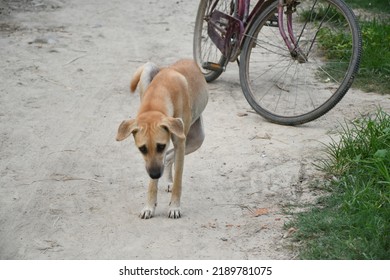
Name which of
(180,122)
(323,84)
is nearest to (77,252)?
(180,122)

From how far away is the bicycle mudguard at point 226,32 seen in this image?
8289mm

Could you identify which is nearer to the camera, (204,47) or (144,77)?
(144,77)

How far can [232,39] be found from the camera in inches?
329

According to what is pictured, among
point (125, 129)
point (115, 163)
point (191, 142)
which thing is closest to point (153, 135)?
point (125, 129)

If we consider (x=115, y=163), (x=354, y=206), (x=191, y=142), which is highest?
(x=354, y=206)

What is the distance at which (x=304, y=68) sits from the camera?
9.36 metres

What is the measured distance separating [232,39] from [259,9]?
49 centimetres

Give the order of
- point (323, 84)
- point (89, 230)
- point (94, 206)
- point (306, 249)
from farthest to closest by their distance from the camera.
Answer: point (323, 84) < point (94, 206) < point (89, 230) < point (306, 249)

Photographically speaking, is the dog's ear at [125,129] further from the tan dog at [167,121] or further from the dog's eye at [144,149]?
the dog's eye at [144,149]

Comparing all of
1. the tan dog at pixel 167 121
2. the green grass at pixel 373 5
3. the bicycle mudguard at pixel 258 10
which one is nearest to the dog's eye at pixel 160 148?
the tan dog at pixel 167 121

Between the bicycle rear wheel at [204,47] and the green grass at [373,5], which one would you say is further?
the green grass at [373,5]

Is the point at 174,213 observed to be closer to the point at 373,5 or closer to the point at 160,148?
the point at 160,148

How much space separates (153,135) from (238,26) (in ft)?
10.6
